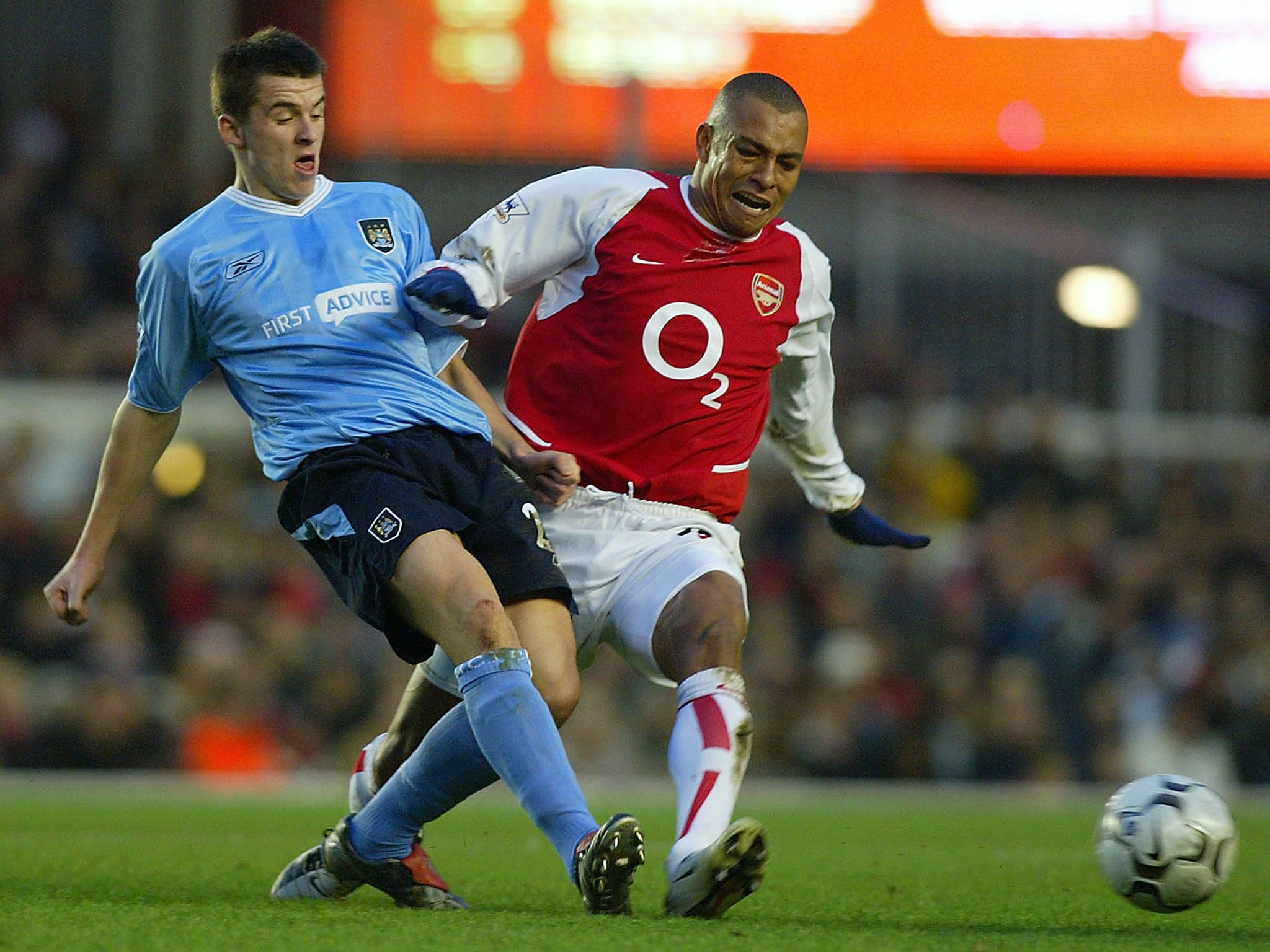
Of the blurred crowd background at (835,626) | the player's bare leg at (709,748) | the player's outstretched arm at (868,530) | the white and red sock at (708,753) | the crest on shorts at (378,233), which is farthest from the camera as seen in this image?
the blurred crowd background at (835,626)

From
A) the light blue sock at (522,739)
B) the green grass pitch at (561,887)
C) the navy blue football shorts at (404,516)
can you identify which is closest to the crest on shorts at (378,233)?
the navy blue football shorts at (404,516)

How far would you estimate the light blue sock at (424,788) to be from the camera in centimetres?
421

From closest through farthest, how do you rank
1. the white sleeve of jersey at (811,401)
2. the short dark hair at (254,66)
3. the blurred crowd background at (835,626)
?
the short dark hair at (254,66), the white sleeve of jersey at (811,401), the blurred crowd background at (835,626)

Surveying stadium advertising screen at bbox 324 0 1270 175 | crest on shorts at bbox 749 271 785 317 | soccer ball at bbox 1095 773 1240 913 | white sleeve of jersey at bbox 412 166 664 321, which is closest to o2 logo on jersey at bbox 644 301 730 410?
crest on shorts at bbox 749 271 785 317

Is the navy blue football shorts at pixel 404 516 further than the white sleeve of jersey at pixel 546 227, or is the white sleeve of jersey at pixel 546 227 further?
the white sleeve of jersey at pixel 546 227

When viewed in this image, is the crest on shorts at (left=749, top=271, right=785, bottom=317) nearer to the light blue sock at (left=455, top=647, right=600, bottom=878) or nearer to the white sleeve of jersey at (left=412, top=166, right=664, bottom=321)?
the white sleeve of jersey at (left=412, top=166, right=664, bottom=321)

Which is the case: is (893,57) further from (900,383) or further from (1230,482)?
(1230,482)

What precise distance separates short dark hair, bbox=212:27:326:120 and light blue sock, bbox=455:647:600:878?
56.0 inches

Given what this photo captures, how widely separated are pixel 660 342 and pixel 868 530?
104cm

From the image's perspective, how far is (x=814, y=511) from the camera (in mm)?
12758

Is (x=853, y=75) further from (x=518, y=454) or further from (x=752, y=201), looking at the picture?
(x=518, y=454)

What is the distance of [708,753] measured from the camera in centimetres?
412

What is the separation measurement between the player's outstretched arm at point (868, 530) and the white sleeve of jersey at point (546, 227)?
1.17 m

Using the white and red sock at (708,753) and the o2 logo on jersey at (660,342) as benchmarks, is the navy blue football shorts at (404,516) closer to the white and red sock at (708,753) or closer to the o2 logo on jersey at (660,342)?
the white and red sock at (708,753)
